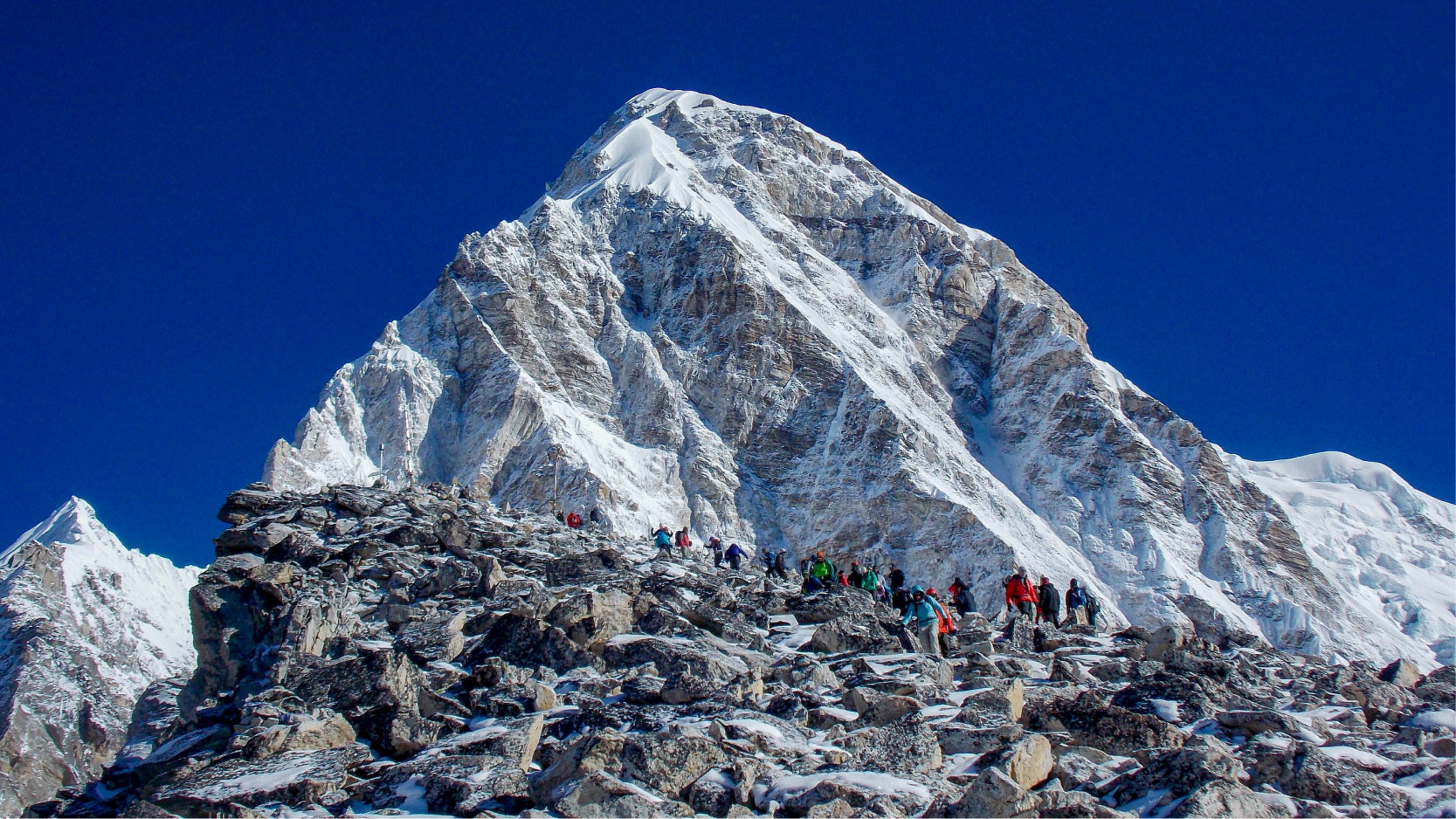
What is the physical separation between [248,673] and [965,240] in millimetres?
123591

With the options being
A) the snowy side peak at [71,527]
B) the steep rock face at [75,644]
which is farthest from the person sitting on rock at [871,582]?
the snowy side peak at [71,527]

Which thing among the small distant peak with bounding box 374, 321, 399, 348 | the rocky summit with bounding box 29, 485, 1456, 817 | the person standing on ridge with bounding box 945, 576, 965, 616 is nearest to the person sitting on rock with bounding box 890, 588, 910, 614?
the rocky summit with bounding box 29, 485, 1456, 817

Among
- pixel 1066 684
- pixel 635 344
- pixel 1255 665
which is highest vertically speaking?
pixel 635 344

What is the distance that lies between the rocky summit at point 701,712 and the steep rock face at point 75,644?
3016 centimetres

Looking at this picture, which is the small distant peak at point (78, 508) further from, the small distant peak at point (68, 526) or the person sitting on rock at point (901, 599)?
the person sitting on rock at point (901, 599)

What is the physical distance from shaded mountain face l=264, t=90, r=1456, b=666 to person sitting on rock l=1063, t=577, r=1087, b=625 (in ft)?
170

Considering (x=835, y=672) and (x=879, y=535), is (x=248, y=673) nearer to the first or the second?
(x=835, y=672)

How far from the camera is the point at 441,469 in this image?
87.6 m

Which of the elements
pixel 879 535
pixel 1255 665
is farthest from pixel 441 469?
pixel 1255 665

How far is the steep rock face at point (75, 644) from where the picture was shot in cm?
5103

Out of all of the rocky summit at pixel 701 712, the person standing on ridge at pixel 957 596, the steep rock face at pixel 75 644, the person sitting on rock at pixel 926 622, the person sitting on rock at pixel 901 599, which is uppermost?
the steep rock face at pixel 75 644

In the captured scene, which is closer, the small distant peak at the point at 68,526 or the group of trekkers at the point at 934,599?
the group of trekkers at the point at 934,599

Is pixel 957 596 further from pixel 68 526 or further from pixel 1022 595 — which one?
pixel 68 526

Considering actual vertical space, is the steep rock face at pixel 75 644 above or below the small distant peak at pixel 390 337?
below
